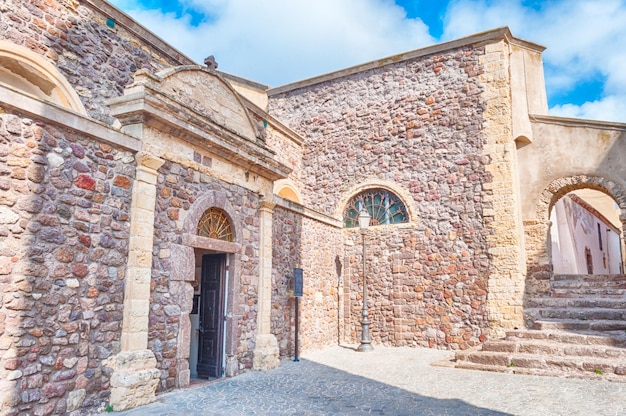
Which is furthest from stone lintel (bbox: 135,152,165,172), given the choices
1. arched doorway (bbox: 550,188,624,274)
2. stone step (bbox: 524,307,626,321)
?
arched doorway (bbox: 550,188,624,274)

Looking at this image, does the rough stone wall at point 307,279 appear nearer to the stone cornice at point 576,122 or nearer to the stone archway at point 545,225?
the stone archway at point 545,225

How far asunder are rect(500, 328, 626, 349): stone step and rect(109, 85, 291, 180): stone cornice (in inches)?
215

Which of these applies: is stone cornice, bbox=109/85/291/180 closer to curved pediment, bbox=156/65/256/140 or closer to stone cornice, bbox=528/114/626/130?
curved pediment, bbox=156/65/256/140

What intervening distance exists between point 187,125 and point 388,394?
174 inches

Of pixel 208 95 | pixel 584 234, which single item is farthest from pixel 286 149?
pixel 584 234

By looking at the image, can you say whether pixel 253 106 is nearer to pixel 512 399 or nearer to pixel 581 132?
pixel 581 132

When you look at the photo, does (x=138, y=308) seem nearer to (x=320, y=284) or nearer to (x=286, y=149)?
(x=320, y=284)

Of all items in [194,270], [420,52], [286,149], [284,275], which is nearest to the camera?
[194,270]

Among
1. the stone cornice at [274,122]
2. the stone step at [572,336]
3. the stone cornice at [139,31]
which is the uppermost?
the stone cornice at [139,31]

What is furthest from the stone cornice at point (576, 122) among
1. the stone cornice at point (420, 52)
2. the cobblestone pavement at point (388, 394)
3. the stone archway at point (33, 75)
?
the stone archway at point (33, 75)

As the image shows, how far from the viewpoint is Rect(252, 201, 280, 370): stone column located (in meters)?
7.43

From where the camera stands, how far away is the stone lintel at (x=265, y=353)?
7.38m

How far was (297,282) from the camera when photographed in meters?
8.62

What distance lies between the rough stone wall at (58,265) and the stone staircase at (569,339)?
230 inches
